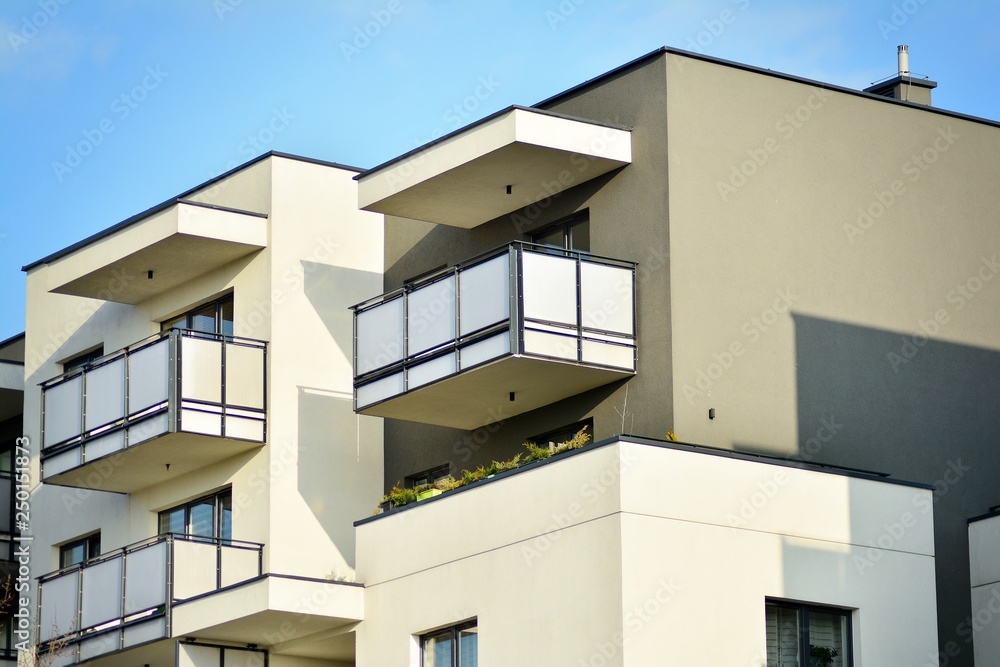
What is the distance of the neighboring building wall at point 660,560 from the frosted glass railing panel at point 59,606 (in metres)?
7.46

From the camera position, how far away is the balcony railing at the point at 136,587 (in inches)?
1156

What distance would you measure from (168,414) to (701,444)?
891 centimetres

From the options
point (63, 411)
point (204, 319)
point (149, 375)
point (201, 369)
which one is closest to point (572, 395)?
point (201, 369)

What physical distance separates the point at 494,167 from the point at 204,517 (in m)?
8.35

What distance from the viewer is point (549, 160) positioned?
27.7 metres

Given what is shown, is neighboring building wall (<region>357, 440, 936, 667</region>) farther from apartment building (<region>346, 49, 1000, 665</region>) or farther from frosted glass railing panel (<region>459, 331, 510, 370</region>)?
frosted glass railing panel (<region>459, 331, 510, 370</region>)

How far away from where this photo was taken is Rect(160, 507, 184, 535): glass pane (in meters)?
32.7

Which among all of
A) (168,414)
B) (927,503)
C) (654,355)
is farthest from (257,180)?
(927,503)

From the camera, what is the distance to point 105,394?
3172 centimetres

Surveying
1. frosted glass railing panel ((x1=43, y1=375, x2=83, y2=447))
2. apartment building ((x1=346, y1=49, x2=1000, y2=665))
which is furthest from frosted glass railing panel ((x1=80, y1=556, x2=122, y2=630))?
apartment building ((x1=346, y1=49, x2=1000, y2=665))

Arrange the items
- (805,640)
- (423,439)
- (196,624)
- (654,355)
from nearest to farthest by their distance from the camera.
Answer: (805,640), (654,355), (196,624), (423,439)

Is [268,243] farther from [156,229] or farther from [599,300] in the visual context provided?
[599,300]

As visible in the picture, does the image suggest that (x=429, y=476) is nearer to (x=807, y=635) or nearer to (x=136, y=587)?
(x=136, y=587)

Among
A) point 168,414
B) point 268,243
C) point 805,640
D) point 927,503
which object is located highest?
point 268,243
